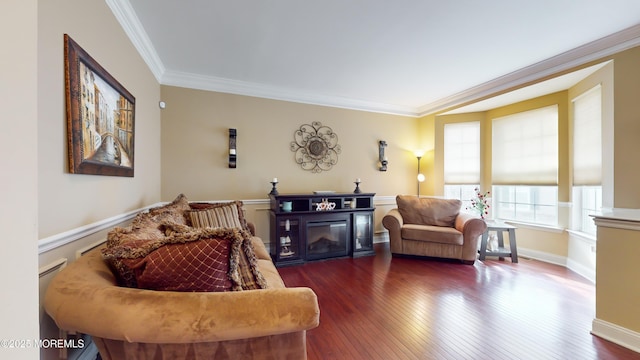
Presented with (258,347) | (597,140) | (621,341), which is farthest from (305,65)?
(621,341)

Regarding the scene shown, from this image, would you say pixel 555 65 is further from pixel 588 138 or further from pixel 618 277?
pixel 618 277

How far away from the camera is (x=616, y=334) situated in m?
1.87

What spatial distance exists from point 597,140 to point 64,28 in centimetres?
495

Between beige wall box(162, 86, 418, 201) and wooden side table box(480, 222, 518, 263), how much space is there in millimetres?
1617

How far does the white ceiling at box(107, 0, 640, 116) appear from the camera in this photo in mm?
2086

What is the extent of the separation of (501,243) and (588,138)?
1778 millimetres

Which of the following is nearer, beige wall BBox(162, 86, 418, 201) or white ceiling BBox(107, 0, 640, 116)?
white ceiling BBox(107, 0, 640, 116)

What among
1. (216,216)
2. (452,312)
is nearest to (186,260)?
(216,216)

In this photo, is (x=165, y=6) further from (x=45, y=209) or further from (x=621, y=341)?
(x=621, y=341)

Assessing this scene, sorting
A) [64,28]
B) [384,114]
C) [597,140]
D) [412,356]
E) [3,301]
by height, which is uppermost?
[384,114]

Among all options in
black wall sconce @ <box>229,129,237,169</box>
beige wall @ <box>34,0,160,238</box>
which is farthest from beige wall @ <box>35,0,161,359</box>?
black wall sconce @ <box>229,129,237,169</box>

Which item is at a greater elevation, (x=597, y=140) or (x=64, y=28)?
(x=64, y=28)

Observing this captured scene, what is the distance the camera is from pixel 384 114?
15.5 ft

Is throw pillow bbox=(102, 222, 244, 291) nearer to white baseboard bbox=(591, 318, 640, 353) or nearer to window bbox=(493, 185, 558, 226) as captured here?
white baseboard bbox=(591, 318, 640, 353)
